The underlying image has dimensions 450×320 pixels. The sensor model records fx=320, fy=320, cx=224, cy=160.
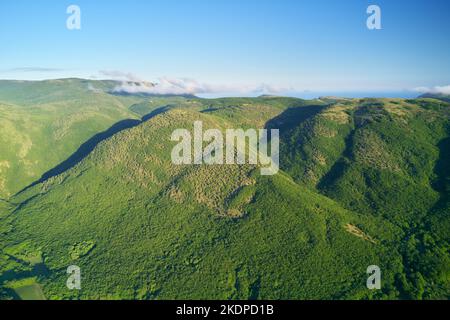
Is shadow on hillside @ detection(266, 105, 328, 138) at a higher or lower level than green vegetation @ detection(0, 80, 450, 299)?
higher

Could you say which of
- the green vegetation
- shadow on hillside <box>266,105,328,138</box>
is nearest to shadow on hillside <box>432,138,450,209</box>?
the green vegetation

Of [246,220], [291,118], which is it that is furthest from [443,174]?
[246,220]

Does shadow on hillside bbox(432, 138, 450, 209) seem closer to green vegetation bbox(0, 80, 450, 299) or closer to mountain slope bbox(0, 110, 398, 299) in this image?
green vegetation bbox(0, 80, 450, 299)

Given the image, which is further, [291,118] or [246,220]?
[291,118]

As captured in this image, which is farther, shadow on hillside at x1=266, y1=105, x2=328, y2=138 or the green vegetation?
shadow on hillside at x1=266, y1=105, x2=328, y2=138

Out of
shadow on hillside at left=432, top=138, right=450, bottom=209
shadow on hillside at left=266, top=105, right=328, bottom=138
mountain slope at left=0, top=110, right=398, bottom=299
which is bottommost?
mountain slope at left=0, top=110, right=398, bottom=299

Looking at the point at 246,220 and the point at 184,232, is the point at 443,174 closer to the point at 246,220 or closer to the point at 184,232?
the point at 246,220

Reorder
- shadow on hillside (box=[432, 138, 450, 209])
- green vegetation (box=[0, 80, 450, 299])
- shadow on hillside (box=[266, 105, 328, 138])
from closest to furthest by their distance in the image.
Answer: green vegetation (box=[0, 80, 450, 299]), shadow on hillside (box=[432, 138, 450, 209]), shadow on hillside (box=[266, 105, 328, 138])
